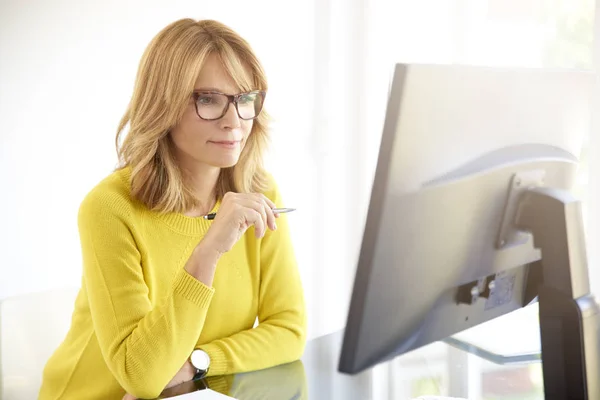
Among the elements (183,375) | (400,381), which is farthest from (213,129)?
(400,381)

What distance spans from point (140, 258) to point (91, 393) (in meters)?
0.29

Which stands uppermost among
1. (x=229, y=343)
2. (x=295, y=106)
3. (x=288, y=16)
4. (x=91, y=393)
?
(x=288, y=16)

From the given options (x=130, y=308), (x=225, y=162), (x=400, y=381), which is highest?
(x=225, y=162)

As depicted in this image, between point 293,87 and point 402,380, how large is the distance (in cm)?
210

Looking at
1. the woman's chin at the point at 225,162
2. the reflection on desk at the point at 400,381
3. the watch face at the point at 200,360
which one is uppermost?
the woman's chin at the point at 225,162

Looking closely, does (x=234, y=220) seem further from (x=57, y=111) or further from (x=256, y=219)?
(x=57, y=111)

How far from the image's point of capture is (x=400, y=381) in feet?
4.54

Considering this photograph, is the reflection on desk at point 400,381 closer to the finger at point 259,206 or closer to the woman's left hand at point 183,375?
the woman's left hand at point 183,375

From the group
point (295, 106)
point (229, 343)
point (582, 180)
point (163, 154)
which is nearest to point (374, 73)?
point (295, 106)

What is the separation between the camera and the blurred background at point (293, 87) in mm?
2502

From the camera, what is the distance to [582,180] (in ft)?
7.87

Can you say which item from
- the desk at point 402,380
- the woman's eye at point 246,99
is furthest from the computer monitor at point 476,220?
the woman's eye at point 246,99

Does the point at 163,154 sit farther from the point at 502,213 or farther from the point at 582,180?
the point at 582,180

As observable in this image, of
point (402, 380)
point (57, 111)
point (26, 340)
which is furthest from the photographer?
point (57, 111)
